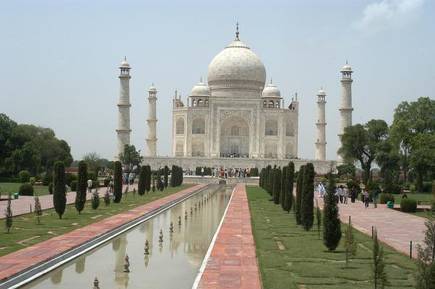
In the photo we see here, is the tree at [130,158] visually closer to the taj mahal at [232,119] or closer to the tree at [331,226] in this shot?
the taj mahal at [232,119]

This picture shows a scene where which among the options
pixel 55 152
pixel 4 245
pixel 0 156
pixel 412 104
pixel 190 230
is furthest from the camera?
pixel 55 152

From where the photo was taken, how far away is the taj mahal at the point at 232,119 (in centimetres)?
4412

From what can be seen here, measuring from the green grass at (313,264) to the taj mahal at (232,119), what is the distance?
106 feet

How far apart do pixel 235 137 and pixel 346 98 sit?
8628 mm

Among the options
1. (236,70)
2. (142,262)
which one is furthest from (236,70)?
(142,262)

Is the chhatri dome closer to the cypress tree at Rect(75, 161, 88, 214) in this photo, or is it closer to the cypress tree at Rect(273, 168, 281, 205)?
the cypress tree at Rect(273, 168, 281, 205)

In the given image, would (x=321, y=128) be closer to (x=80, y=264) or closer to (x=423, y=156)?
(x=423, y=156)

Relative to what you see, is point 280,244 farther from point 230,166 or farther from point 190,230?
point 230,166

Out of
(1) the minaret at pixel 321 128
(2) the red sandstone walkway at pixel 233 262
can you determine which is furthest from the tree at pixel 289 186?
(1) the minaret at pixel 321 128

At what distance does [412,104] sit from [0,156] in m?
20.7

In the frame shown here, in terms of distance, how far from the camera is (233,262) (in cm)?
854

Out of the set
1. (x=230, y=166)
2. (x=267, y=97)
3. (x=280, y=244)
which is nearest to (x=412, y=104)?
(x=230, y=166)

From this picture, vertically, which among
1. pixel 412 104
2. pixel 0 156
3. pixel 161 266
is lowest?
pixel 161 266

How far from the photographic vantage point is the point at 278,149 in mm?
46219
